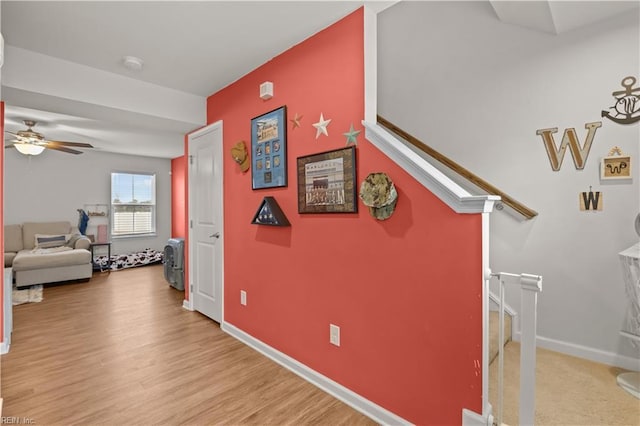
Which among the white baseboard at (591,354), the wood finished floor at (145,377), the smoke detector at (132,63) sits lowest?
the wood finished floor at (145,377)

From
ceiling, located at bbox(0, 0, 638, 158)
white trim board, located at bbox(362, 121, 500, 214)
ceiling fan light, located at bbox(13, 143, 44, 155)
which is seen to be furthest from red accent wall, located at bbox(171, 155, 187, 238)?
white trim board, located at bbox(362, 121, 500, 214)

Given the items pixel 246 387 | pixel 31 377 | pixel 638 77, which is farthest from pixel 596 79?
pixel 31 377

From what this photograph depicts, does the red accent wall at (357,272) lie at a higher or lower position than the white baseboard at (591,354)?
higher

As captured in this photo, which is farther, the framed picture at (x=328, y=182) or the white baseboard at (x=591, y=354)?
the white baseboard at (x=591, y=354)

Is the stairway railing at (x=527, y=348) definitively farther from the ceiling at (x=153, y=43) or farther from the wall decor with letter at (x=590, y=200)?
the ceiling at (x=153, y=43)

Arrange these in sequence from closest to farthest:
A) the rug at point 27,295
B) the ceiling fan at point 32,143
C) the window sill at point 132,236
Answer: the ceiling fan at point 32,143 < the rug at point 27,295 < the window sill at point 132,236

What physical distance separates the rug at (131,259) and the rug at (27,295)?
123 cm

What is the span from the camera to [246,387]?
84.7 inches

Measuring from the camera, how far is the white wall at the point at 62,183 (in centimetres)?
561

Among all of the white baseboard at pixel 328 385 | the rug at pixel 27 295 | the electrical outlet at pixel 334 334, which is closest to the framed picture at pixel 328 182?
the electrical outlet at pixel 334 334

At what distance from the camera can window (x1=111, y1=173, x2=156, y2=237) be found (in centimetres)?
672

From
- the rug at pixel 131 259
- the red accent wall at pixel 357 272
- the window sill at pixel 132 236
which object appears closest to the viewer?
the red accent wall at pixel 357 272

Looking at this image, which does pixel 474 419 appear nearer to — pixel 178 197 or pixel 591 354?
pixel 591 354

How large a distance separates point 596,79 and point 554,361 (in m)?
2.13
